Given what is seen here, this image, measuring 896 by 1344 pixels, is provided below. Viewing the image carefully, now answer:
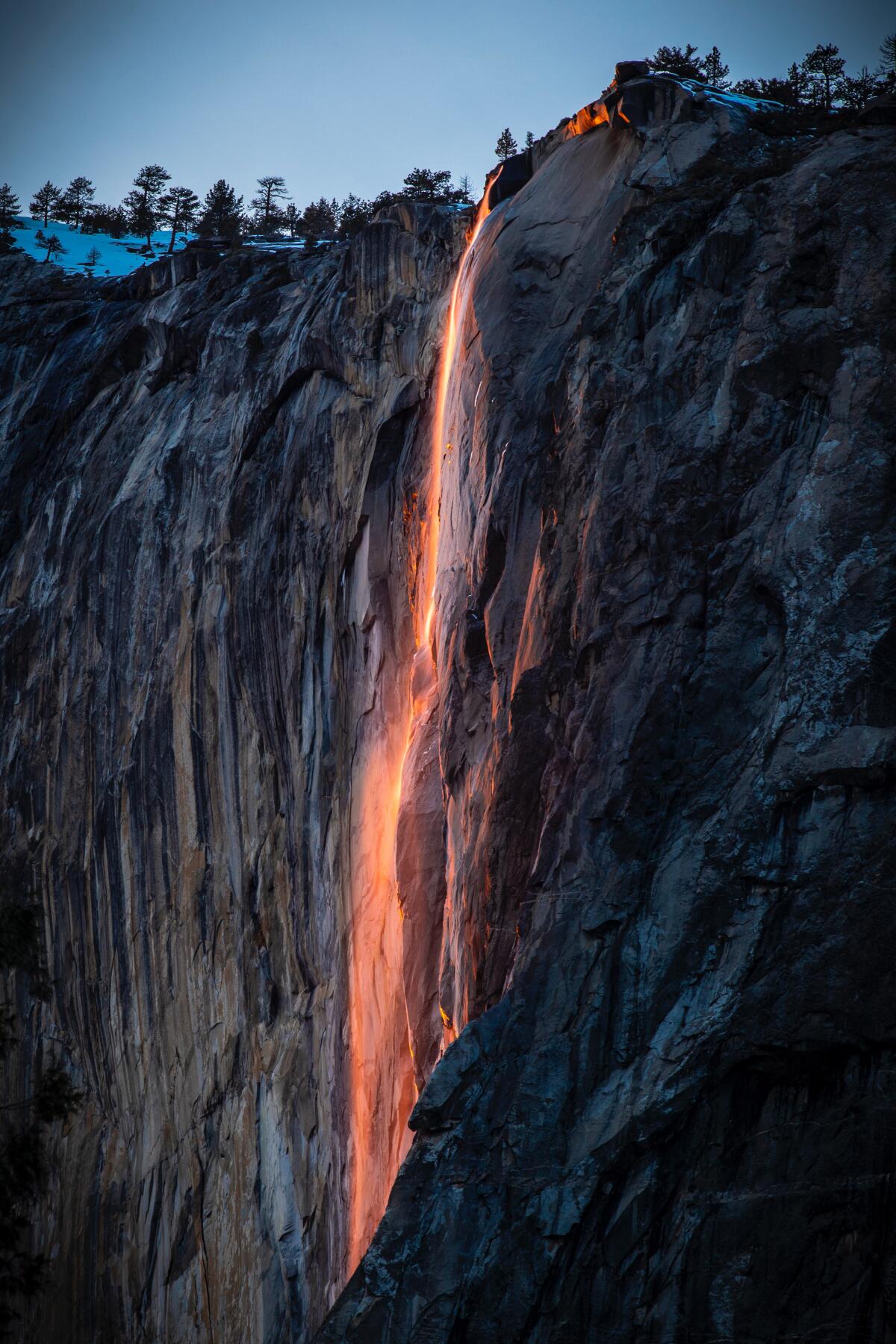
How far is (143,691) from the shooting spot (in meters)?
29.0

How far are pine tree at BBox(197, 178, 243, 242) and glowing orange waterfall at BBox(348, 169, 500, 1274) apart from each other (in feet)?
93.9

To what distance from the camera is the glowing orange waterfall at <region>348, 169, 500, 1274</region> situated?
18016 millimetres

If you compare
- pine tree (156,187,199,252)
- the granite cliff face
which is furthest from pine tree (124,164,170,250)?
the granite cliff face

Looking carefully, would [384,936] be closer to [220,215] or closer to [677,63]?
[677,63]

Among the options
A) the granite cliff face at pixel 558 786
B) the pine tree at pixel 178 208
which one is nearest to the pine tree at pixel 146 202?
the pine tree at pixel 178 208

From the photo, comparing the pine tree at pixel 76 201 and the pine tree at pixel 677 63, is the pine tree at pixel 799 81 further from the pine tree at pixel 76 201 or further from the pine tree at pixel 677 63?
the pine tree at pixel 76 201

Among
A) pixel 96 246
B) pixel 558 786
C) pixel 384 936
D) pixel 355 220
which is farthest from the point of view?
pixel 96 246

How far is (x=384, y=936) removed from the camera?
19344mm

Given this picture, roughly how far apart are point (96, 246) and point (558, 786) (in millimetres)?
68099

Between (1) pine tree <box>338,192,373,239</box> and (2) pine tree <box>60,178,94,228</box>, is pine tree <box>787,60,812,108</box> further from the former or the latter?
(2) pine tree <box>60,178,94,228</box>

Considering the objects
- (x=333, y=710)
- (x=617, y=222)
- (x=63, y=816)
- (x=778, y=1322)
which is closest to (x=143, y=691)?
(x=63, y=816)

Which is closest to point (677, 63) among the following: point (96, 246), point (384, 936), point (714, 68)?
point (714, 68)

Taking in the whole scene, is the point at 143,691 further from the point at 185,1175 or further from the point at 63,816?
the point at 185,1175

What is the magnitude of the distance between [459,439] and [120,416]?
19.9 meters
